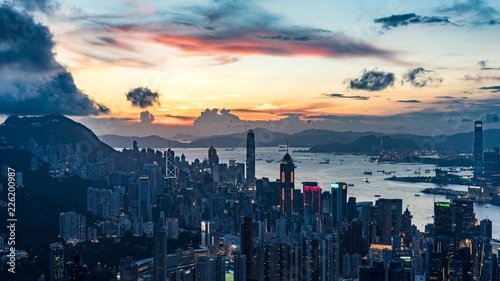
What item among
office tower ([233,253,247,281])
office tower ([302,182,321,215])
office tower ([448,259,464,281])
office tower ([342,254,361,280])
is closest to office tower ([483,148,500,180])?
office tower ([302,182,321,215])

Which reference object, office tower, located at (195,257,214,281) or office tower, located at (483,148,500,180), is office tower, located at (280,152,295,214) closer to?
office tower, located at (195,257,214,281)

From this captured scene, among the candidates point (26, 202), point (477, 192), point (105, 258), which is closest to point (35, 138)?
point (26, 202)

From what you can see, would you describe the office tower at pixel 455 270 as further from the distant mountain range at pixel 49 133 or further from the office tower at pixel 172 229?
the distant mountain range at pixel 49 133

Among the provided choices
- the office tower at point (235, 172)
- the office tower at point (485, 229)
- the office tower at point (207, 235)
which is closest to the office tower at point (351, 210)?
the office tower at point (485, 229)

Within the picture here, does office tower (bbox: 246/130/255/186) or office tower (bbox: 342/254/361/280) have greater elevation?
office tower (bbox: 246/130/255/186)

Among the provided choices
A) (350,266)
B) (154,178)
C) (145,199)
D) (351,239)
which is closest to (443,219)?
(351,239)

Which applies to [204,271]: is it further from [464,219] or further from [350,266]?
[464,219]
